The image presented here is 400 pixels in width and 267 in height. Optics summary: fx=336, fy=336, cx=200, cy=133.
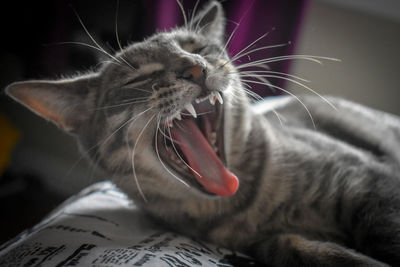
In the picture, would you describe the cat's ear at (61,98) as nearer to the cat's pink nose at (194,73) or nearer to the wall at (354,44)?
the cat's pink nose at (194,73)

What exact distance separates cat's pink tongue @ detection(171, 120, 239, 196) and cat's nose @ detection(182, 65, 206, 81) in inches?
5.4

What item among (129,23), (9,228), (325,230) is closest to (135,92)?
(325,230)

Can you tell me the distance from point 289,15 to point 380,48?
47 centimetres

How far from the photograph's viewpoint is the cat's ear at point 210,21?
113 cm

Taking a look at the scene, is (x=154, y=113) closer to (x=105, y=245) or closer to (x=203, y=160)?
(x=203, y=160)

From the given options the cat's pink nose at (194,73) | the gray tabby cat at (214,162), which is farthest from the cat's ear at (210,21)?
the cat's pink nose at (194,73)

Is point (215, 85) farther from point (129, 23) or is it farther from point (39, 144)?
point (39, 144)

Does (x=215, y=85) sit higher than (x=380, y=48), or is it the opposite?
(x=380, y=48)

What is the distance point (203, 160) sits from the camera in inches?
34.1

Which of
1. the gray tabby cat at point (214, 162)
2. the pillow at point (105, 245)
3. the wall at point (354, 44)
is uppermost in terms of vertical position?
the wall at point (354, 44)

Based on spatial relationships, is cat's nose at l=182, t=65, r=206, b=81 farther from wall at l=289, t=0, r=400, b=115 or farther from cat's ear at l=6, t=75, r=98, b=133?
wall at l=289, t=0, r=400, b=115

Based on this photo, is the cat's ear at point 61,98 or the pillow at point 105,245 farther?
the cat's ear at point 61,98

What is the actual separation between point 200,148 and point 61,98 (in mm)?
410

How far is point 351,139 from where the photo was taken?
52.5 inches
